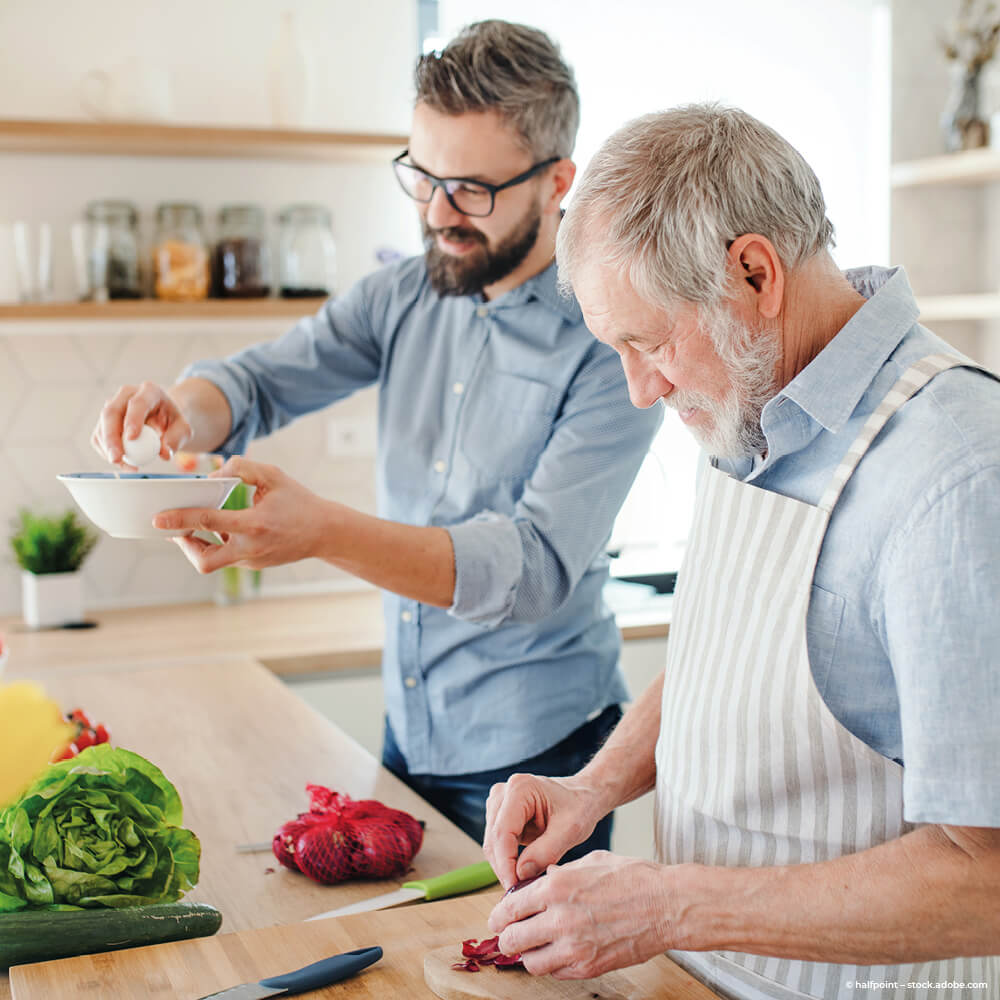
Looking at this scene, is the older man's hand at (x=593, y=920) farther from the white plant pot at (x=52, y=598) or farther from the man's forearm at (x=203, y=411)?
the white plant pot at (x=52, y=598)

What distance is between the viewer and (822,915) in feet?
2.82

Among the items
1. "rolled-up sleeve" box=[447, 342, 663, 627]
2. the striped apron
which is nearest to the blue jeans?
"rolled-up sleeve" box=[447, 342, 663, 627]

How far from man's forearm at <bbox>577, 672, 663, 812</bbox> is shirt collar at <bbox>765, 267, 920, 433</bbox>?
1.42 ft

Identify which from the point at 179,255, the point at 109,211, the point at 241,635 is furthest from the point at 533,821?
the point at 109,211

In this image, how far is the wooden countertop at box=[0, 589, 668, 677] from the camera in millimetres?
2346

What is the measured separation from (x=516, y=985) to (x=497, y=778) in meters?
0.72

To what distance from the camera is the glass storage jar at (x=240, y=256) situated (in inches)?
105

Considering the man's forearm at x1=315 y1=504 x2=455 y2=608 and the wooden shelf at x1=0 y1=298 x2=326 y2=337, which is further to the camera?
the wooden shelf at x1=0 y1=298 x2=326 y2=337

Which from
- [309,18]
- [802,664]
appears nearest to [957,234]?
[309,18]

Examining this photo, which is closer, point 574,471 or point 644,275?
point 644,275

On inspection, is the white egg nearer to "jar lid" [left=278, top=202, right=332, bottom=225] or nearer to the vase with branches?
"jar lid" [left=278, top=202, right=332, bottom=225]

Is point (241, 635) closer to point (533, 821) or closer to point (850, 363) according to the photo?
point (533, 821)

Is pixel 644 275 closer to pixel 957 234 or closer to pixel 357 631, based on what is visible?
pixel 357 631

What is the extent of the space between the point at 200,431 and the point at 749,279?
100cm
